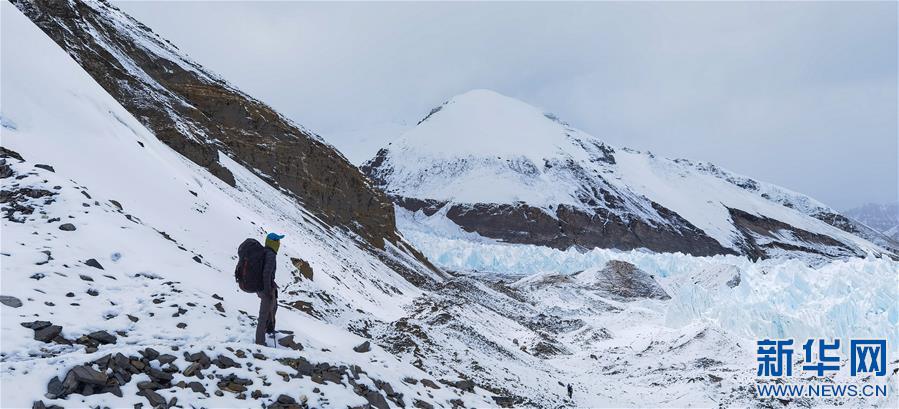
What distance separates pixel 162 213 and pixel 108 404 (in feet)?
38.8

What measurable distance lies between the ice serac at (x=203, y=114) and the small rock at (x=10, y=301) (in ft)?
99.5

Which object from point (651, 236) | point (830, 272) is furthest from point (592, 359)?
point (651, 236)

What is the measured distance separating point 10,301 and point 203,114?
1948 inches

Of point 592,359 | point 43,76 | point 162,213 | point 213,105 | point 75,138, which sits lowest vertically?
point 592,359

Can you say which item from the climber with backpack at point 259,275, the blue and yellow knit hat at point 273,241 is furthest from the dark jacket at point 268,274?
the blue and yellow knit hat at point 273,241

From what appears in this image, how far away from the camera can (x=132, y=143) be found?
2284 centimetres

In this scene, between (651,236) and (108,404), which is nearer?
(108,404)

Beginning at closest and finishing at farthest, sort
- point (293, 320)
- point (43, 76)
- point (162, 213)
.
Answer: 1. point (293, 320)
2. point (162, 213)
3. point (43, 76)

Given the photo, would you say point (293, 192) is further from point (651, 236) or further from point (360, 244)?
point (651, 236)

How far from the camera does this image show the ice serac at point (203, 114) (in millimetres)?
43594

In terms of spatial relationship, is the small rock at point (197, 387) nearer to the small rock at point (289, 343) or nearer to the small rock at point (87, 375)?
the small rock at point (87, 375)

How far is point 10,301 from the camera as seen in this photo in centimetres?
858

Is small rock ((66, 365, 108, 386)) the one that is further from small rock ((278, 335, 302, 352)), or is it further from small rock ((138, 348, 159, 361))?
small rock ((278, 335, 302, 352))

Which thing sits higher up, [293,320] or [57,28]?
[57,28]
